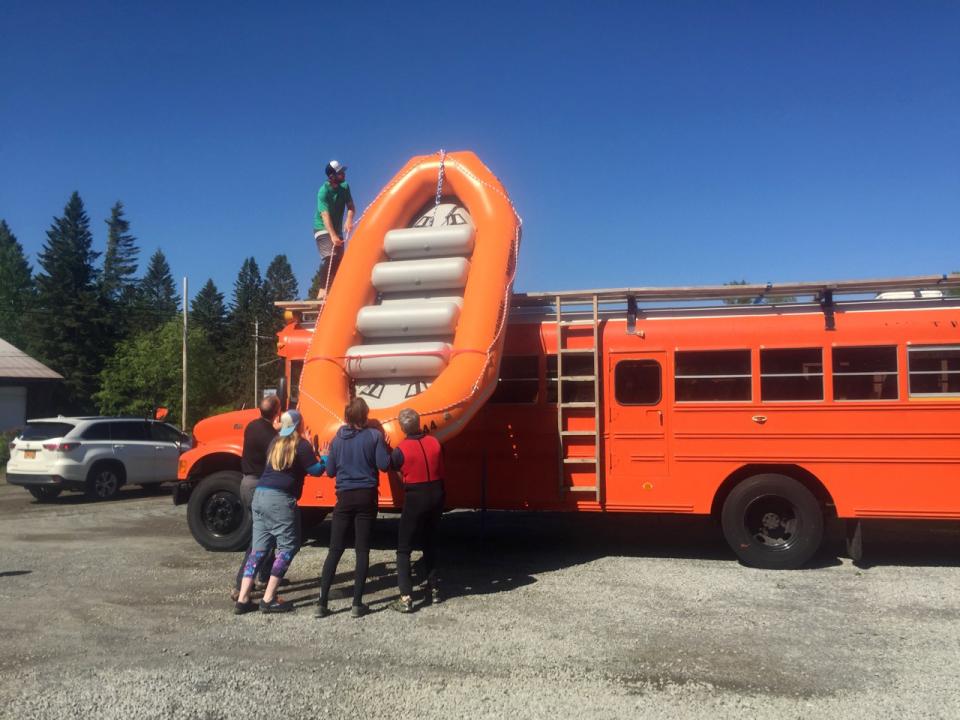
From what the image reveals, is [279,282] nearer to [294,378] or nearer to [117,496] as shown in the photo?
[117,496]

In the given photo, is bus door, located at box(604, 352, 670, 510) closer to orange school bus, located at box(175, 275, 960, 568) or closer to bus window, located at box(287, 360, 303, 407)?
orange school bus, located at box(175, 275, 960, 568)

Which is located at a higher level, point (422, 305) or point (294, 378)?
point (422, 305)

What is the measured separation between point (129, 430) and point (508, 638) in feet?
39.5

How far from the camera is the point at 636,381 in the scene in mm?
8148

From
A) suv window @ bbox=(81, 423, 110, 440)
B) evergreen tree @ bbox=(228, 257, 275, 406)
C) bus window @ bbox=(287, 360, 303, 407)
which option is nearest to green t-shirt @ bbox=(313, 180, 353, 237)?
bus window @ bbox=(287, 360, 303, 407)

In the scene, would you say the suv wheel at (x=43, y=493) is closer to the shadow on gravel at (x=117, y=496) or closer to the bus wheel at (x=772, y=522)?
the shadow on gravel at (x=117, y=496)

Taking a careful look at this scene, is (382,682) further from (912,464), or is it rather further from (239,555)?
(912,464)

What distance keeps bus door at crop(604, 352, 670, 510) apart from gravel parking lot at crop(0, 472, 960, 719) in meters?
0.80

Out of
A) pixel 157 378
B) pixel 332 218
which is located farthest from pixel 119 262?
pixel 332 218

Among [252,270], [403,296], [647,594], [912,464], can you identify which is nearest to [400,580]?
[647,594]

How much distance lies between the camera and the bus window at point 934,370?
297 inches

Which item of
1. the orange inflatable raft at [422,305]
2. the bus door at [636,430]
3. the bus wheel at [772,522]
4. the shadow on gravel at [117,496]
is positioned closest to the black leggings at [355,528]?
the orange inflatable raft at [422,305]

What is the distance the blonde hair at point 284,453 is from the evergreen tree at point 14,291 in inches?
2597

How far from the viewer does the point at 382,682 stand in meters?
4.72
